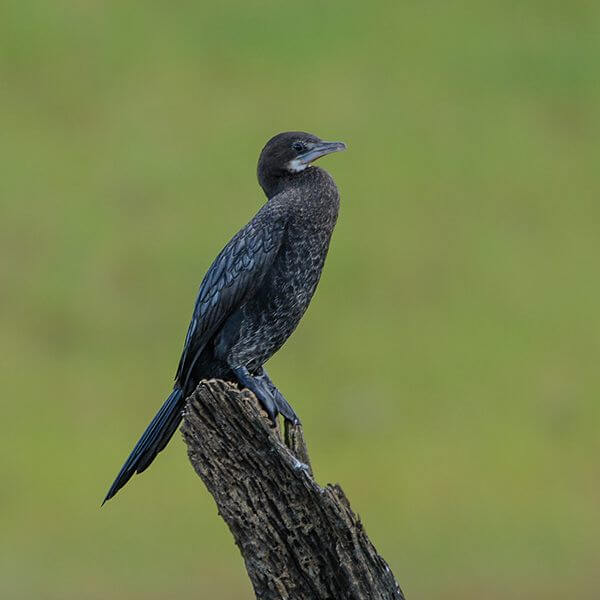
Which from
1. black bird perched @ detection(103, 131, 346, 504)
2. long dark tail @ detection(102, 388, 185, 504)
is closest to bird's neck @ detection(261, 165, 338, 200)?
black bird perched @ detection(103, 131, 346, 504)

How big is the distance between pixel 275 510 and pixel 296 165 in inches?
53.1

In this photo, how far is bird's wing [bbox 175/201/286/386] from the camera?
155 inches

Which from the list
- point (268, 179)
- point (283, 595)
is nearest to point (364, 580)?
point (283, 595)

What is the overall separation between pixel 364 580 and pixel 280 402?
0.92 m

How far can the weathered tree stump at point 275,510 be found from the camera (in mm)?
3221

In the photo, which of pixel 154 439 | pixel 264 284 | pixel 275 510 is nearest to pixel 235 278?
pixel 264 284

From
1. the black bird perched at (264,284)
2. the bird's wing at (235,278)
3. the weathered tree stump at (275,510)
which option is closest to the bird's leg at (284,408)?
the black bird perched at (264,284)

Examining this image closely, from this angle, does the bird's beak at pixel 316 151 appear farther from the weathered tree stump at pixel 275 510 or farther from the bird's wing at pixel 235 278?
the weathered tree stump at pixel 275 510

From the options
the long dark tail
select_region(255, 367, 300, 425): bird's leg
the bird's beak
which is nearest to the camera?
the long dark tail

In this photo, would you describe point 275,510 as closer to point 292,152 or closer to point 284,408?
point 284,408

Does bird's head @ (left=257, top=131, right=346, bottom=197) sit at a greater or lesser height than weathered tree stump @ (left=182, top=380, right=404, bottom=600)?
greater

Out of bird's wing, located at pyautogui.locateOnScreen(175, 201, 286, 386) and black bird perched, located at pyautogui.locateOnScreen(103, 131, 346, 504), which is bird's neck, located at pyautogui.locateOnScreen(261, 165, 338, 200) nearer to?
black bird perched, located at pyautogui.locateOnScreen(103, 131, 346, 504)

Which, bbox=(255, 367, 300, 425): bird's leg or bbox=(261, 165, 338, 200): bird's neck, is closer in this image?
bbox=(255, 367, 300, 425): bird's leg

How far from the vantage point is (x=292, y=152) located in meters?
4.07
